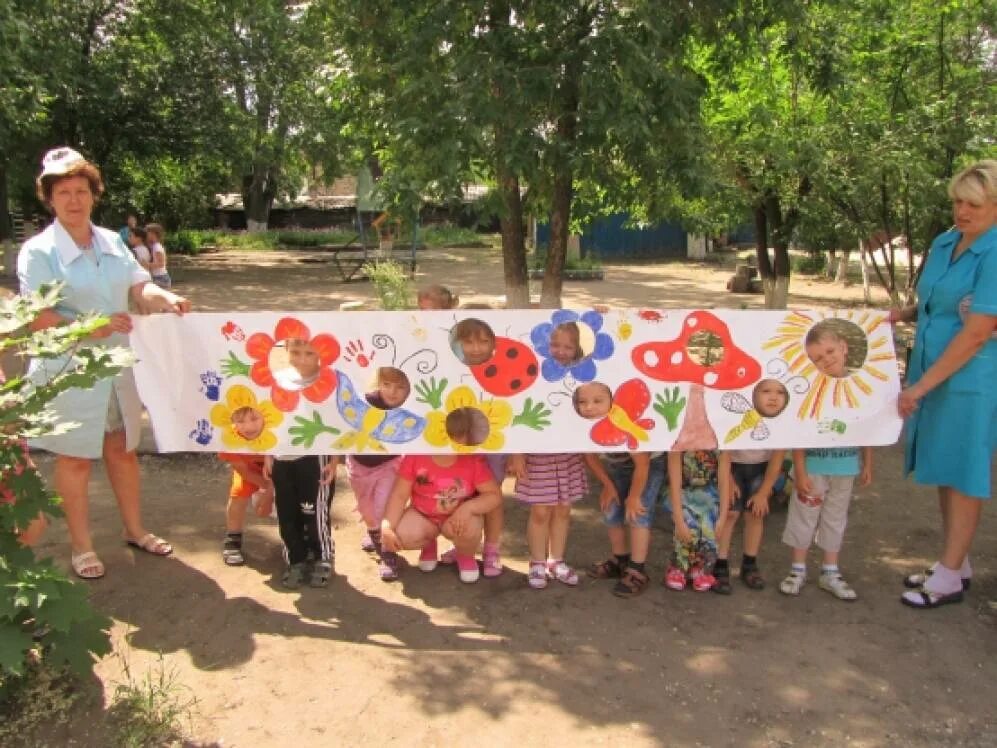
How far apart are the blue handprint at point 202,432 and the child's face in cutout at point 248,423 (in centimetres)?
13

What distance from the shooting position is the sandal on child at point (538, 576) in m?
3.96

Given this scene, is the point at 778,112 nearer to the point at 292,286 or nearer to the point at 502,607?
the point at 502,607

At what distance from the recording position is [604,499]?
158 inches

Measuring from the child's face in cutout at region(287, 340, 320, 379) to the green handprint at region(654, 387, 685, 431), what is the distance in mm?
1593

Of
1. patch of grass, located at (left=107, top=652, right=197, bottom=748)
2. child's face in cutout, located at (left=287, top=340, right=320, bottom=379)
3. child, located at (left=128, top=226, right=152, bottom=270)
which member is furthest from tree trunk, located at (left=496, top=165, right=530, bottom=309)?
child, located at (left=128, top=226, right=152, bottom=270)

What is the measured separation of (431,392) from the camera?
3904mm

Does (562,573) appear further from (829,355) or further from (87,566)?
(87,566)

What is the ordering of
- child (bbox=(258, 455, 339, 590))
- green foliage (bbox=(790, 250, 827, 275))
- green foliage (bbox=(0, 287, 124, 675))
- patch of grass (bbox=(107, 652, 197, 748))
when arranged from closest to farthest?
green foliage (bbox=(0, 287, 124, 675)), patch of grass (bbox=(107, 652, 197, 748)), child (bbox=(258, 455, 339, 590)), green foliage (bbox=(790, 250, 827, 275))

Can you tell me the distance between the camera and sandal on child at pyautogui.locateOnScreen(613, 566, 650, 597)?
3.90 m

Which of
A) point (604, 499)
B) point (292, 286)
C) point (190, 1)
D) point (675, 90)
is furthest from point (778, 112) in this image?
point (190, 1)

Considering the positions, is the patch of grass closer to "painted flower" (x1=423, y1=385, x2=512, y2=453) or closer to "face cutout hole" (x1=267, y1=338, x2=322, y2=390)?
"face cutout hole" (x1=267, y1=338, x2=322, y2=390)

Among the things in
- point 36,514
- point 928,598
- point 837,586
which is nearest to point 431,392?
point 36,514

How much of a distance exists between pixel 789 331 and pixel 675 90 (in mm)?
1455

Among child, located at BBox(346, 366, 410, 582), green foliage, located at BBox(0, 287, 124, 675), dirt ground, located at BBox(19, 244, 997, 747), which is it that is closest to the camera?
green foliage, located at BBox(0, 287, 124, 675)
